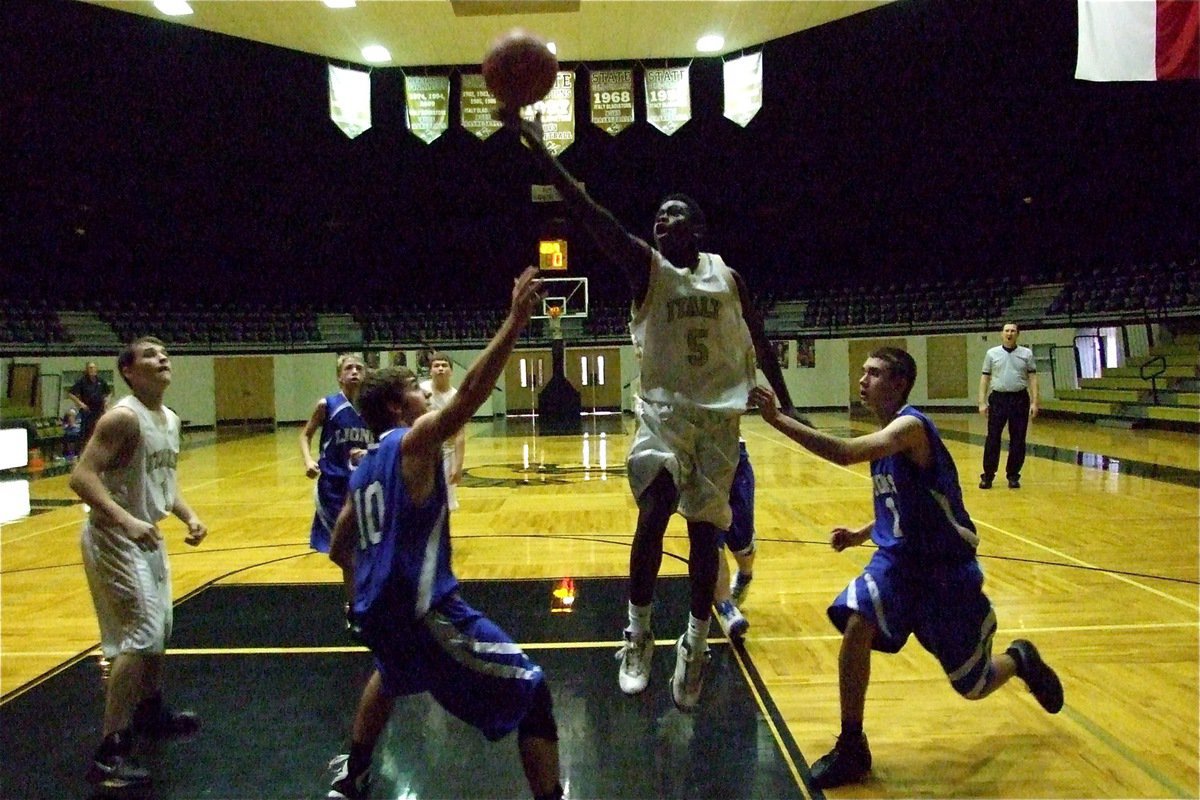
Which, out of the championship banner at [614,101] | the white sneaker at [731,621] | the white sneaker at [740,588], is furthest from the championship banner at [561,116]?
the white sneaker at [731,621]

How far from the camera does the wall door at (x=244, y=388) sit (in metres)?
21.8

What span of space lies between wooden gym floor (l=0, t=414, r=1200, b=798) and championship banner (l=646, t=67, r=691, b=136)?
8.29 meters

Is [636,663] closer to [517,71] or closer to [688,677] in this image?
[688,677]

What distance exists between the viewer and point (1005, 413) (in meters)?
8.37

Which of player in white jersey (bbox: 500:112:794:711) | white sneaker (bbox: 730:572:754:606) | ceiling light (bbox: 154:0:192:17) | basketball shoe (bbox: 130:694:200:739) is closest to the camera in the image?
player in white jersey (bbox: 500:112:794:711)

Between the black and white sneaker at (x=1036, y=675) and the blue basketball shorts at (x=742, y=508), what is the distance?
161cm

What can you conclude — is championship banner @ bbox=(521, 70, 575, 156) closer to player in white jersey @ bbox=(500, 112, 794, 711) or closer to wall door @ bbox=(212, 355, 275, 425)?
player in white jersey @ bbox=(500, 112, 794, 711)

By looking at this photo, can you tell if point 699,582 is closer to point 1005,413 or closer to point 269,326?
point 1005,413

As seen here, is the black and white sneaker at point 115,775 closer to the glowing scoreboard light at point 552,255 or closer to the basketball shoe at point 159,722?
the basketball shoe at point 159,722

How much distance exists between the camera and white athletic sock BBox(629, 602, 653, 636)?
9.80 feet

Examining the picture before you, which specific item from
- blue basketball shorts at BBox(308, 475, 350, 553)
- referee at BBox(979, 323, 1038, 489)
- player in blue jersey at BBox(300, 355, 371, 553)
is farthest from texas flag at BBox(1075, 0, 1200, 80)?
blue basketball shorts at BBox(308, 475, 350, 553)

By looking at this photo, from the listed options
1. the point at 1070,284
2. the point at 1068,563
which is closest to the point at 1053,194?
the point at 1070,284

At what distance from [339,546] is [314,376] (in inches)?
815

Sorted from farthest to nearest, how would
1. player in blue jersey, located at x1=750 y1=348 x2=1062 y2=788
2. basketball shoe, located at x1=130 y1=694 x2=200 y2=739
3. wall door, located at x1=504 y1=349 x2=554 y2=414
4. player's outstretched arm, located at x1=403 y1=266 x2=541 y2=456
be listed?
wall door, located at x1=504 y1=349 x2=554 y2=414 < basketball shoe, located at x1=130 y1=694 x2=200 y2=739 < player in blue jersey, located at x1=750 y1=348 x2=1062 y2=788 < player's outstretched arm, located at x1=403 y1=266 x2=541 y2=456
